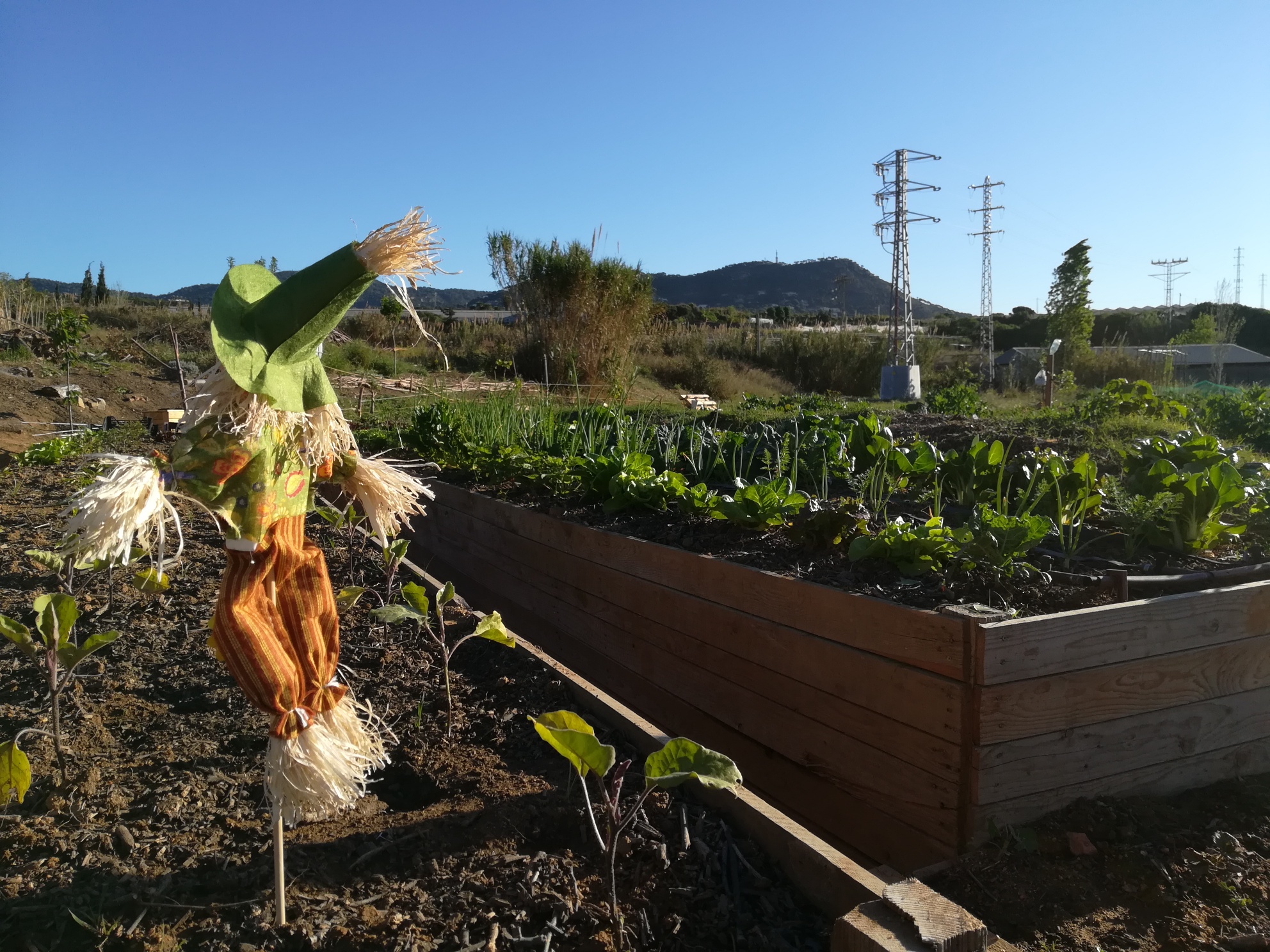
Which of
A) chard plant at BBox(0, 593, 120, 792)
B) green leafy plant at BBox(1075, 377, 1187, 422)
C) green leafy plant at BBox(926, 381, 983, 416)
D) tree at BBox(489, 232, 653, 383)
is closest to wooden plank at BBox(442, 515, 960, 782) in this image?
chard plant at BBox(0, 593, 120, 792)

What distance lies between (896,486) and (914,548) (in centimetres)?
121

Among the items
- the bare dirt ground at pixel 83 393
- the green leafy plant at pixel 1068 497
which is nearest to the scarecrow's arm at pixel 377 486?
the green leafy plant at pixel 1068 497

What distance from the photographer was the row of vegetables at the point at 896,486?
7.73ft

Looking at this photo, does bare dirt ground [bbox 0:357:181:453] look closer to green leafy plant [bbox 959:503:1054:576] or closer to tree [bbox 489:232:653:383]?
tree [bbox 489:232:653:383]

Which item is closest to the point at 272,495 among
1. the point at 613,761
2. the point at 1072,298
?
the point at 613,761

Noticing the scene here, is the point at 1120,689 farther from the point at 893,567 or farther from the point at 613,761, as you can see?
the point at 613,761

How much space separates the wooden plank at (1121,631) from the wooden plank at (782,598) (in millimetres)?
107

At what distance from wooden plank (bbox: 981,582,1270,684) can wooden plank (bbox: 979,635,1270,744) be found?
2 cm

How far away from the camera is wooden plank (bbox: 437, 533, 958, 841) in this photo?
1.90m

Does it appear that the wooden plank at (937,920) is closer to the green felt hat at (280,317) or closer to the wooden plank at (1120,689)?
the wooden plank at (1120,689)

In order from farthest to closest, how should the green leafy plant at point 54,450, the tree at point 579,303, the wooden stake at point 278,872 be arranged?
the tree at point 579,303, the green leafy plant at point 54,450, the wooden stake at point 278,872

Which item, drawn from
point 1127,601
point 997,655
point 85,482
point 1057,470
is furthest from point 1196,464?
point 85,482

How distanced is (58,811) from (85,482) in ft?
10.3

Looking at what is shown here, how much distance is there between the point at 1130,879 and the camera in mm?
1677
